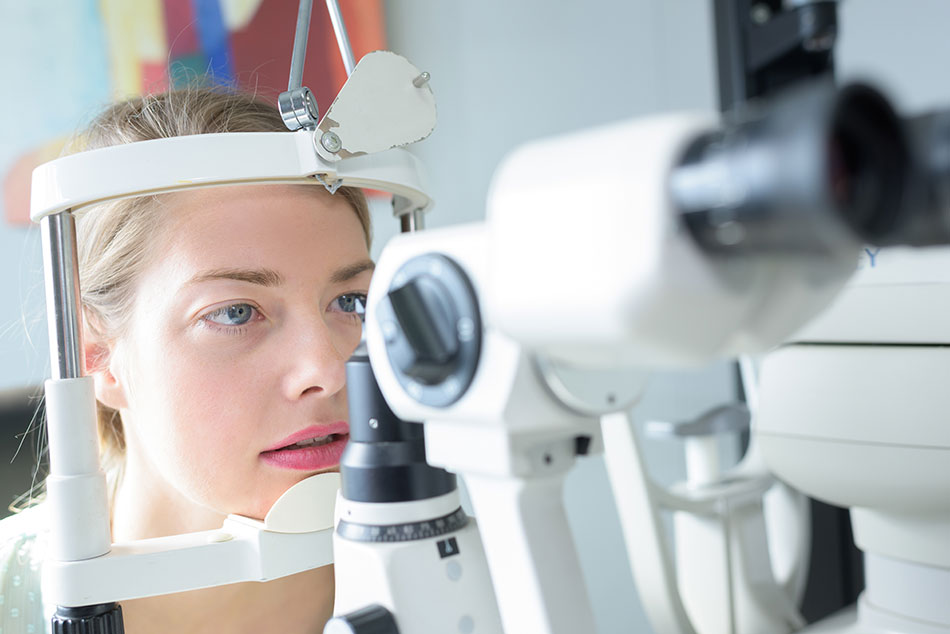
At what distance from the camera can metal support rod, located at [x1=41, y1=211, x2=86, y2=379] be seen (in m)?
0.49

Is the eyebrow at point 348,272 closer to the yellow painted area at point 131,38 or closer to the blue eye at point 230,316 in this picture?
the blue eye at point 230,316

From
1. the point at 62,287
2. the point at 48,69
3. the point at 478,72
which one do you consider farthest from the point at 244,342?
the point at 478,72

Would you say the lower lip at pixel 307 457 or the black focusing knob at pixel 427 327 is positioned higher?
the black focusing knob at pixel 427 327

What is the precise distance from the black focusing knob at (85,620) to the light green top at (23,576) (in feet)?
0.86

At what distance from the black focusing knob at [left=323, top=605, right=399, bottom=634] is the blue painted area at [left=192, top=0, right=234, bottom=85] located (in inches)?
42.8

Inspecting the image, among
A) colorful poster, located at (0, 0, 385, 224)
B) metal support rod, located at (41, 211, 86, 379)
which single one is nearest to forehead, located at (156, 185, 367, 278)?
metal support rod, located at (41, 211, 86, 379)

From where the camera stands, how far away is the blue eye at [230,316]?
614 mm

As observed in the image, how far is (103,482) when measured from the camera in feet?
1.67

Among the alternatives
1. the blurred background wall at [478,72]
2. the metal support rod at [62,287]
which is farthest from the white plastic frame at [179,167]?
the blurred background wall at [478,72]

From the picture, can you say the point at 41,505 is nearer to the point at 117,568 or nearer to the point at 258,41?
the point at 117,568

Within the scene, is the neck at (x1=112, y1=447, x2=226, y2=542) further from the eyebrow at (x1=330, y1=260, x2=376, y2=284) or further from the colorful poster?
the colorful poster

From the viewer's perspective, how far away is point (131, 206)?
68 cm

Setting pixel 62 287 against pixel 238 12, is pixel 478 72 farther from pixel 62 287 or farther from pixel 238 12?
pixel 62 287

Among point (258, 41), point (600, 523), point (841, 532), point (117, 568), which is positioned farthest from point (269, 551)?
point (600, 523)
